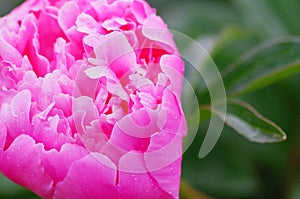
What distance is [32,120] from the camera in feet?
2.42

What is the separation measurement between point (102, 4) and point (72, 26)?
0.05 metres

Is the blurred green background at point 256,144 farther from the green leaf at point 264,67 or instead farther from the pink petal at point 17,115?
the pink petal at point 17,115

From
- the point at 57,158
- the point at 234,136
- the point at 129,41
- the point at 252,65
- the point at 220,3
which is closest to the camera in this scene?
the point at 57,158

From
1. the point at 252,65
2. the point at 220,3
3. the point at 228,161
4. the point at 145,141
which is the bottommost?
the point at 228,161

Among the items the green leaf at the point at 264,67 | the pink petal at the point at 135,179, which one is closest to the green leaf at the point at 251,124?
the green leaf at the point at 264,67

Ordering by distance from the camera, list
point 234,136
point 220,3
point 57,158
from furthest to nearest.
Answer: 1. point 220,3
2. point 234,136
3. point 57,158

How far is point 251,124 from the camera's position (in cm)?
89

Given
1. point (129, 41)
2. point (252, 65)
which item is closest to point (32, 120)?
point (129, 41)

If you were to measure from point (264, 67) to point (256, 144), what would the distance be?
1.09 feet

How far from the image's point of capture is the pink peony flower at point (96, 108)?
711 millimetres

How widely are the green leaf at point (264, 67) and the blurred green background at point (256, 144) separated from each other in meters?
0.19

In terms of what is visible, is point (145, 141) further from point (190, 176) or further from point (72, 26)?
point (190, 176)

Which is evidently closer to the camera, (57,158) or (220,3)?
(57,158)

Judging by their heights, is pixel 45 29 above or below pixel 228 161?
above
